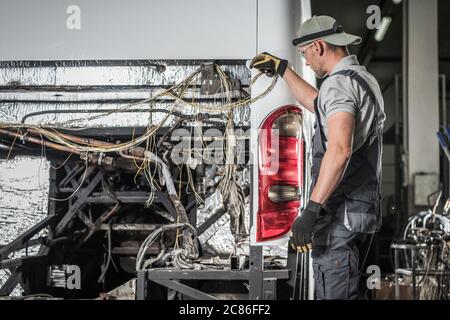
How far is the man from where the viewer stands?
89.7 inches

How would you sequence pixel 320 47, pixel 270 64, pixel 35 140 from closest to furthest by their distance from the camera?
1. pixel 270 64
2. pixel 320 47
3. pixel 35 140

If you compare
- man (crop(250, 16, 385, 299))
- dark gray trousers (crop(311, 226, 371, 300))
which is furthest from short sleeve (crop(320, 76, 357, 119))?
dark gray trousers (crop(311, 226, 371, 300))

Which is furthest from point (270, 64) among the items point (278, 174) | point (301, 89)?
point (278, 174)

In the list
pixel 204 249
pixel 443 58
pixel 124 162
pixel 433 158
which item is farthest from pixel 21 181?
pixel 443 58

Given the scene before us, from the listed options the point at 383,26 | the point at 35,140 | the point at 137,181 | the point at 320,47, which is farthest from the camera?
the point at 383,26

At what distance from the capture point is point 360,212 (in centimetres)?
234

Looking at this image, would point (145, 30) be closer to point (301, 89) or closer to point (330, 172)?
point (301, 89)

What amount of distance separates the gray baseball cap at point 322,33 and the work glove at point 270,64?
12 cm

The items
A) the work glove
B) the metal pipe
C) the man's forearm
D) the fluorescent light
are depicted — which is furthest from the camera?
the fluorescent light

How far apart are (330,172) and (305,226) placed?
231 mm

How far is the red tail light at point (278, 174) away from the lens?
2.37 metres

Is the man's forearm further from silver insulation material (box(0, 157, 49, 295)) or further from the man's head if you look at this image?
silver insulation material (box(0, 157, 49, 295))
